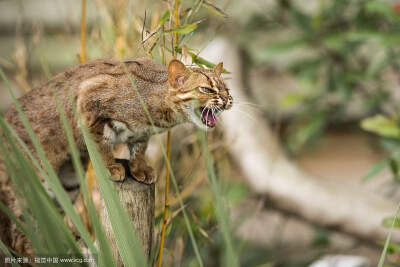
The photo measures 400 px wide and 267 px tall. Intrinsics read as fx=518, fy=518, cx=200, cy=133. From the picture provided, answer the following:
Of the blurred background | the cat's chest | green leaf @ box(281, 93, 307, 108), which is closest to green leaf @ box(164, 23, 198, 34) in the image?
the cat's chest

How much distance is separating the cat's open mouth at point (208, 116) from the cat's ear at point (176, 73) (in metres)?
0.10

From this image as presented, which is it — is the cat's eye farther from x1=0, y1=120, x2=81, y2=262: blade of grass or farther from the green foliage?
the green foliage

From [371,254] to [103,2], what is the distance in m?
2.75

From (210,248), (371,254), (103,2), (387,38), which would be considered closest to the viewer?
(103,2)

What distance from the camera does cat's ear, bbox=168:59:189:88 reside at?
1.41 m

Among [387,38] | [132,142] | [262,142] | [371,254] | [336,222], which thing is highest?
[387,38]

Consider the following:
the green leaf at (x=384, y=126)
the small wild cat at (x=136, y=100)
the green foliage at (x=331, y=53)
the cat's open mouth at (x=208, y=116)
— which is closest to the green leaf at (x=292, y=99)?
the green foliage at (x=331, y=53)

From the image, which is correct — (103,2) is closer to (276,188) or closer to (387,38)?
(387,38)

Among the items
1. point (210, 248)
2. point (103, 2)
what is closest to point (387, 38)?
point (103, 2)

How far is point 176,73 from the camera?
1.44 metres

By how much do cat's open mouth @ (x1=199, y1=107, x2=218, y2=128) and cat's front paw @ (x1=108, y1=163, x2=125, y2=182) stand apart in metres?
0.31

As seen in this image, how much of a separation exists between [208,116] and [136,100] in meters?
0.24

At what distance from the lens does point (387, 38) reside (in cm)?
276

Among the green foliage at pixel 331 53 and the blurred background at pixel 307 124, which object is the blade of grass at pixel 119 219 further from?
the green foliage at pixel 331 53
